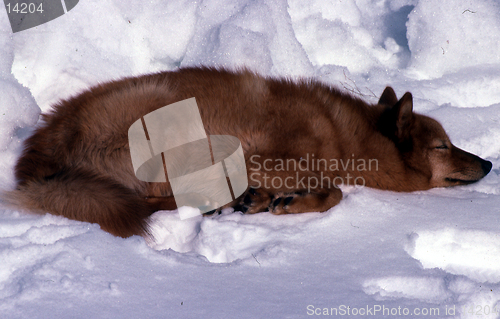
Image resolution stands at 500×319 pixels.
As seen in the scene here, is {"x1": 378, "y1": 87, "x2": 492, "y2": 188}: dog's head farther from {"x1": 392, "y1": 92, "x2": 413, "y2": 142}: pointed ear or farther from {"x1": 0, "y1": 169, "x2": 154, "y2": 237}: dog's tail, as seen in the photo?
{"x1": 0, "y1": 169, "x2": 154, "y2": 237}: dog's tail

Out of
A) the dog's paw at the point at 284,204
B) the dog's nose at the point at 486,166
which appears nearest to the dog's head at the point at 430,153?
the dog's nose at the point at 486,166

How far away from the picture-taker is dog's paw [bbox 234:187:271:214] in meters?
2.47

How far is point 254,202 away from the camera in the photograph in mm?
2480

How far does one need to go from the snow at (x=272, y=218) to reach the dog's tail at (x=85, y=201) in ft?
0.32

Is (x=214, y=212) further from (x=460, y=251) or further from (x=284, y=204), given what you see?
(x=460, y=251)

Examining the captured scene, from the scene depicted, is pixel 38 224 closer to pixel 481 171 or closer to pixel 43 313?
pixel 43 313

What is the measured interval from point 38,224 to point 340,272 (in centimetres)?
155

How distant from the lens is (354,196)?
2557mm

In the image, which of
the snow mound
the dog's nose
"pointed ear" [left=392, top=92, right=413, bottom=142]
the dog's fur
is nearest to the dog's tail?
the dog's fur

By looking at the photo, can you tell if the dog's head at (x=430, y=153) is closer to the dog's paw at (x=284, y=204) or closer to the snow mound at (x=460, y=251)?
the snow mound at (x=460, y=251)

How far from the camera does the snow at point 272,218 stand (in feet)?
5.03

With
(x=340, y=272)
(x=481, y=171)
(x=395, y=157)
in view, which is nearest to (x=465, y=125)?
(x=481, y=171)

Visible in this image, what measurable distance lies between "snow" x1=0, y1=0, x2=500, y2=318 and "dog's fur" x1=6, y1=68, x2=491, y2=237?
0.15 metres

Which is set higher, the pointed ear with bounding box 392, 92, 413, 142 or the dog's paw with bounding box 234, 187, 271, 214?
the pointed ear with bounding box 392, 92, 413, 142
